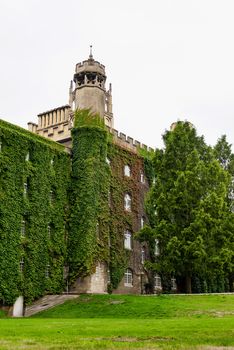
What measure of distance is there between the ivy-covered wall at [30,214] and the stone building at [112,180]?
7cm

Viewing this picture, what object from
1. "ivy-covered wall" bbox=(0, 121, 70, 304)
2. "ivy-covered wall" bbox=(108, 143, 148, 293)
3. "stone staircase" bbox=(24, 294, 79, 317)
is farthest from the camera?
"ivy-covered wall" bbox=(108, 143, 148, 293)

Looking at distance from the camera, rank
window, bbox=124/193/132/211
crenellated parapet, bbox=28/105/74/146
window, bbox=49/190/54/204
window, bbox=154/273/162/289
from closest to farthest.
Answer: window, bbox=49/190/54/204
crenellated parapet, bbox=28/105/74/146
window, bbox=124/193/132/211
window, bbox=154/273/162/289

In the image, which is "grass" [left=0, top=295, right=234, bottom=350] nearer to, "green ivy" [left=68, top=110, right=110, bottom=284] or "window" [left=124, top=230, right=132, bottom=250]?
"green ivy" [left=68, top=110, right=110, bottom=284]

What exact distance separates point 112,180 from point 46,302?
11729 millimetres

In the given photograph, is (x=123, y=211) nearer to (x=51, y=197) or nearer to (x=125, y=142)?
(x=125, y=142)

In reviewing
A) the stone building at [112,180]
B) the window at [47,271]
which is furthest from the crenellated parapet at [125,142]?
the window at [47,271]

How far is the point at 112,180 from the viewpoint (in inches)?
1622

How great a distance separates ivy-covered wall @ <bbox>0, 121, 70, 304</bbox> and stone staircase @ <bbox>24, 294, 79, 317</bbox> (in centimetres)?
54

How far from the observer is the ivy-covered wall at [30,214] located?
3269 cm

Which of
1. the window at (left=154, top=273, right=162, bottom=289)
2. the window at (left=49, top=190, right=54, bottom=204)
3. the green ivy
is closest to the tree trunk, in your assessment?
the green ivy

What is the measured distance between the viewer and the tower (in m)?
40.3

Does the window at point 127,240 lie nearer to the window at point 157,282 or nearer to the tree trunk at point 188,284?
the window at point 157,282

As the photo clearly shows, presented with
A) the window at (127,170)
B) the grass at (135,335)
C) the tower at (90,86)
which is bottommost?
the grass at (135,335)

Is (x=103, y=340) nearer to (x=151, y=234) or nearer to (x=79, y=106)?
(x=151, y=234)
